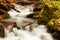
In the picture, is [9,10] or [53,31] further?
[9,10]

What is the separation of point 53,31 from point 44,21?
167 cm

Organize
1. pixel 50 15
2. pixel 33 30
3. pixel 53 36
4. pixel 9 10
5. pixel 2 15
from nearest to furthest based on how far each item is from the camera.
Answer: pixel 53 36 < pixel 33 30 < pixel 50 15 < pixel 2 15 < pixel 9 10

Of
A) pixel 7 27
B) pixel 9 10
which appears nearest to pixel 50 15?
pixel 7 27

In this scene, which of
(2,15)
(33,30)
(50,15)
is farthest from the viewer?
(2,15)

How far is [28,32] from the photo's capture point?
30.8 feet

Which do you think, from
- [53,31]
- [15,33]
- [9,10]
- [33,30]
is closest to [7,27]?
[15,33]

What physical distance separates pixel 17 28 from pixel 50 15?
86.3 inches

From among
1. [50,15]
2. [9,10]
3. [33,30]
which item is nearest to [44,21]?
[50,15]

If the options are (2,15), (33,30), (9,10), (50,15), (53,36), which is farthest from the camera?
(9,10)

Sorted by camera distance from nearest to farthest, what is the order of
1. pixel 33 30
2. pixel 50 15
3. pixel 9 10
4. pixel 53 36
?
pixel 53 36, pixel 33 30, pixel 50 15, pixel 9 10

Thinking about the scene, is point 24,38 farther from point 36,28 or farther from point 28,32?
point 36,28

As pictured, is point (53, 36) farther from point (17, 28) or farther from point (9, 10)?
point (9, 10)

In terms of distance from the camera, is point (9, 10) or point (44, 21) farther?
point (9, 10)

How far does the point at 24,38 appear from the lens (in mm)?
8836
